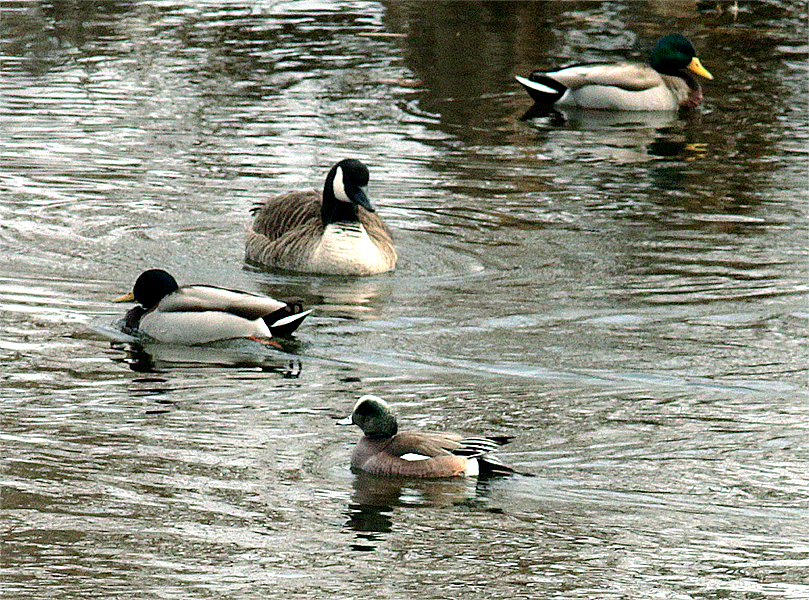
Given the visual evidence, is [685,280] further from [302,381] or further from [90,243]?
[90,243]

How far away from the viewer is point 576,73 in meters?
21.1

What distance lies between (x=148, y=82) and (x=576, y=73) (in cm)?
548

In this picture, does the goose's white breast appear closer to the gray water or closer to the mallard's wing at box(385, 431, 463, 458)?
the gray water

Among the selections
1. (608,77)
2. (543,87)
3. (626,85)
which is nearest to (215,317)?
(543,87)

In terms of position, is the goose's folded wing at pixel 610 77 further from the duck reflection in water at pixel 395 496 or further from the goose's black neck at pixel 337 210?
the duck reflection in water at pixel 395 496

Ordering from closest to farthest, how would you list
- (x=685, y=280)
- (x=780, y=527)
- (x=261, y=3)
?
(x=780, y=527) < (x=685, y=280) < (x=261, y=3)

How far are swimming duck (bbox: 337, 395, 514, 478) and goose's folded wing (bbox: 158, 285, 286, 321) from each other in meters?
2.74

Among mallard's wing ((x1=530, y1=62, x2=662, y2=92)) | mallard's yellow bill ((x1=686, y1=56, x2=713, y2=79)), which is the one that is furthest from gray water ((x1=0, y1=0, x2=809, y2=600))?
mallard's wing ((x1=530, y1=62, x2=662, y2=92))

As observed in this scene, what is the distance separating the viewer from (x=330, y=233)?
14188 mm

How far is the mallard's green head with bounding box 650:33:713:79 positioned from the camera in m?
21.3

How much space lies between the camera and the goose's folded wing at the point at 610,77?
68.8 feet

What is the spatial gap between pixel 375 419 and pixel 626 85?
12.3 meters

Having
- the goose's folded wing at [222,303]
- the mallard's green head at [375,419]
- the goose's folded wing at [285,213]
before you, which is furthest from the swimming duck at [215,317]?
the mallard's green head at [375,419]

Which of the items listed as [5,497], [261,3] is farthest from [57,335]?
[261,3]
